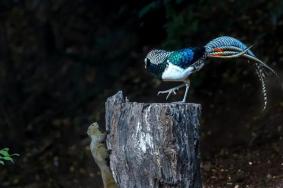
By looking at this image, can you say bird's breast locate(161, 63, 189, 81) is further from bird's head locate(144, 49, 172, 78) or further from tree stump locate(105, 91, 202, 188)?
tree stump locate(105, 91, 202, 188)

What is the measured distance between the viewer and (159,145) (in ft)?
14.9

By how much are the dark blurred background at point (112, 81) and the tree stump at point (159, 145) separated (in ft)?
6.56

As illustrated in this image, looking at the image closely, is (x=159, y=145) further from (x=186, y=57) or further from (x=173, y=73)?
(x=186, y=57)

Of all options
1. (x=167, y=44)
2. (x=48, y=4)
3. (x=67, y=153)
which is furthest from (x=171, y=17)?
(x=48, y=4)

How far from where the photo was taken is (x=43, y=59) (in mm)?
10875

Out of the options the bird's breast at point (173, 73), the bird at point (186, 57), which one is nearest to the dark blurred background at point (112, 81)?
the bird at point (186, 57)

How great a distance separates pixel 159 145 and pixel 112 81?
19.2ft

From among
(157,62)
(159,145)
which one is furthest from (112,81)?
(159,145)

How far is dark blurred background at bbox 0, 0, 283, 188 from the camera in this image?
7.51 meters

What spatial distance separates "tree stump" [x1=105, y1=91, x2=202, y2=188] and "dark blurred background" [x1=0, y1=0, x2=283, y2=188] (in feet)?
6.56

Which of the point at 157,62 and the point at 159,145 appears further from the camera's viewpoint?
the point at 157,62

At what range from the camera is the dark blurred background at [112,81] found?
7.51 meters

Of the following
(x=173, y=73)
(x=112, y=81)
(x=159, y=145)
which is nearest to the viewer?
(x=159, y=145)

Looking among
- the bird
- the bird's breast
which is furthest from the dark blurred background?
the bird's breast
